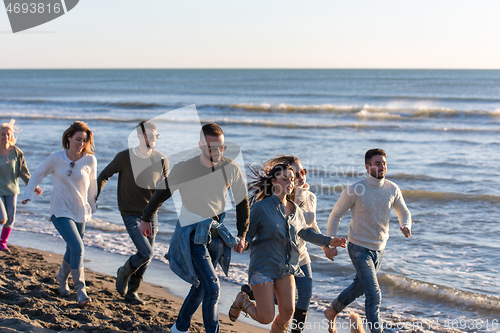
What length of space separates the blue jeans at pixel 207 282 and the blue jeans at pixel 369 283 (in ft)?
4.37

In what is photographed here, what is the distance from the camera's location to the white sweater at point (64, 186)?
456 centimetres

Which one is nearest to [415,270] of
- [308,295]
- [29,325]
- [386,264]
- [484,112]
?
[386,264]

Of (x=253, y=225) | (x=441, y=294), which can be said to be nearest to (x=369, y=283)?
(x=253, y=225)

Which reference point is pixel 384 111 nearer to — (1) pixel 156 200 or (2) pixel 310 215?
(2) pixel 310 215

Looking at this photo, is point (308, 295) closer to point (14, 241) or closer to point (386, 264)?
point (386, 264)

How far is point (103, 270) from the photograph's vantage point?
6.42m

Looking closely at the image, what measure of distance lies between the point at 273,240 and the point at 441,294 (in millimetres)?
2987

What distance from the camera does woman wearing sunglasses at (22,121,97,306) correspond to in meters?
4.54

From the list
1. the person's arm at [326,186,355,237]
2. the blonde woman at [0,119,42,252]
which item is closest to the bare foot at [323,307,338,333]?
the person's arm at [326,186,355,237]

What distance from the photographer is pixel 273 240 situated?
12.4ft

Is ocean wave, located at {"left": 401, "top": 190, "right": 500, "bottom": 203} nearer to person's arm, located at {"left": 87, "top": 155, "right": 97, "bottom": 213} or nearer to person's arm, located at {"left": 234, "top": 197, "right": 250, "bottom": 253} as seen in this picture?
person's arm, located at {"left": 234, "top": 197, "right": 250, "bottom": 253}

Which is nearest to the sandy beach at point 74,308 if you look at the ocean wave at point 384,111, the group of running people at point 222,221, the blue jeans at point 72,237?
the group of running people at point 222,221

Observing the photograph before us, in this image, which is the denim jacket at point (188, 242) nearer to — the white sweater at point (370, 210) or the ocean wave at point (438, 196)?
the white sweater at point (370, 210)

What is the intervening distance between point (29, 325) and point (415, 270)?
4953 millimetres
